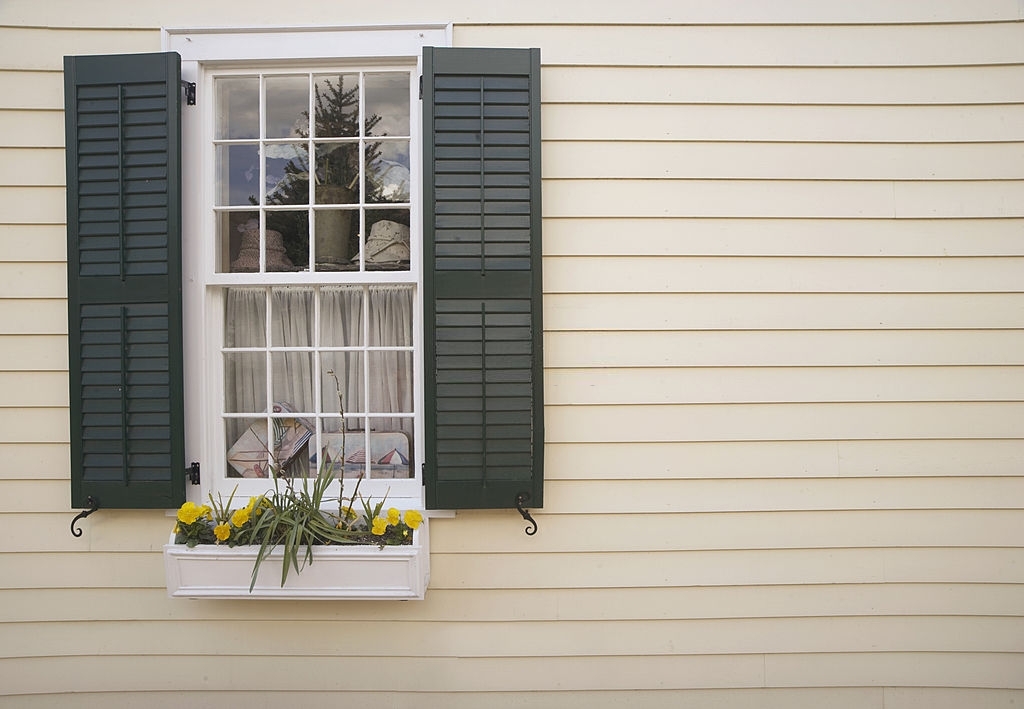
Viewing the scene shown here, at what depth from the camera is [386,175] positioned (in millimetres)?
2541

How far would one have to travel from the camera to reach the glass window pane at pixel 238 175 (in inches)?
101

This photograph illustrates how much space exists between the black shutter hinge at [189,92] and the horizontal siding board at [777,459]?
1878 millimetres

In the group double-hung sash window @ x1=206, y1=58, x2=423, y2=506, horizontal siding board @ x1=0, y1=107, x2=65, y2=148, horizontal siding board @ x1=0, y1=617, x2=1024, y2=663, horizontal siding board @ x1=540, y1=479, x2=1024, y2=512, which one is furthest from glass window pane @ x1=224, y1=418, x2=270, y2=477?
horizontal siding board @ x1=0, y1=107, x2=65, y2=148

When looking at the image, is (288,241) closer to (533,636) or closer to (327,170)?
(327,170)

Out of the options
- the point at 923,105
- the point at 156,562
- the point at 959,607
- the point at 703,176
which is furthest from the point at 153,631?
the point at 923,105

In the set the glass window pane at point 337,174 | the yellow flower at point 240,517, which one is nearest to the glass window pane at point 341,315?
the glass window pane at point 337,174

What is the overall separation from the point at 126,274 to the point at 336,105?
0.98 metres

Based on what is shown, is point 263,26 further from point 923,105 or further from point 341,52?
point 923,105

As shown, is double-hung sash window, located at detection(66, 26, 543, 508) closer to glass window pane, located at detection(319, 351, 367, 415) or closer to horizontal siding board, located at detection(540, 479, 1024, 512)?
glass window pane, located at detection(319, 351, 367, 415)

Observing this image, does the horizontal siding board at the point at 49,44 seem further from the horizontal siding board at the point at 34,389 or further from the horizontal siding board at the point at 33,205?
the horizontal siding board at the point at 34,389

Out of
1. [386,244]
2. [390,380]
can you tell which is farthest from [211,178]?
[390,380]

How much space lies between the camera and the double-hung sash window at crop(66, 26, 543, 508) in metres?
2.37

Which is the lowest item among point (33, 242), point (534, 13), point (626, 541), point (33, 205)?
point (626, 541)

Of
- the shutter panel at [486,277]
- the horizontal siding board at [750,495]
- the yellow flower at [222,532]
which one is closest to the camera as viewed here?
the yellow flower at [222,532]
